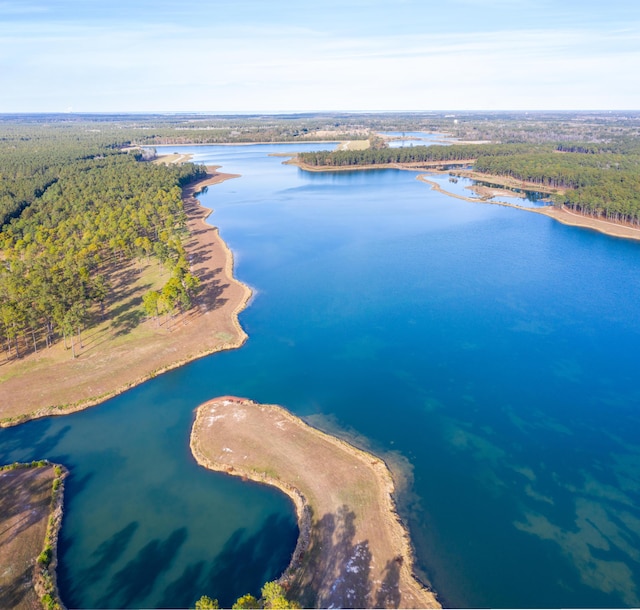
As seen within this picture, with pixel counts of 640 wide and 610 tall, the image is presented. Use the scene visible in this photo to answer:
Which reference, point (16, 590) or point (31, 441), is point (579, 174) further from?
point (16, 590)

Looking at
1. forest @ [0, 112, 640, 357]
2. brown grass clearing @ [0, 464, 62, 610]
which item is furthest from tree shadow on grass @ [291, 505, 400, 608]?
forest @ [0, 112, 640, 357]

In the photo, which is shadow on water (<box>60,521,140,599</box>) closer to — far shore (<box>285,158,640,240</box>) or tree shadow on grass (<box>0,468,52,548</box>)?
tree shadow on grass (<box>0,468,52,548</box>)

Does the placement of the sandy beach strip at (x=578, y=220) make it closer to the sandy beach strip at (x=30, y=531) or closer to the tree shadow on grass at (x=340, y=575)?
the tree shadow on grass at (x=340, y=575)

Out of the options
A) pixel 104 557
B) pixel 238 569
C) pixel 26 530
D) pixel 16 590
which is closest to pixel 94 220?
pixel 26 530

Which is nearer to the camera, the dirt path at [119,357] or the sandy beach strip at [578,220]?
the dirt path at [119,357]

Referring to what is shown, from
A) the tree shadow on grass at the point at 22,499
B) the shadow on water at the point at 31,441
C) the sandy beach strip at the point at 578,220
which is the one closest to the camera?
the tree shadow on grass at the point at 22,499

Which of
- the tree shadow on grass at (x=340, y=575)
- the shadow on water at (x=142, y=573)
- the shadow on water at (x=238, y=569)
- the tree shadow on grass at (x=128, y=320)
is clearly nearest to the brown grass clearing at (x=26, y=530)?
the shadow on water at (x=142, y=573)

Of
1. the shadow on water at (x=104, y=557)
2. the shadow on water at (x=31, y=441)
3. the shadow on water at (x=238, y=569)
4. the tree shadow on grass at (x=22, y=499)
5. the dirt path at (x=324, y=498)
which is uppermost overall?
the dirt path at (x=324, y=498)
